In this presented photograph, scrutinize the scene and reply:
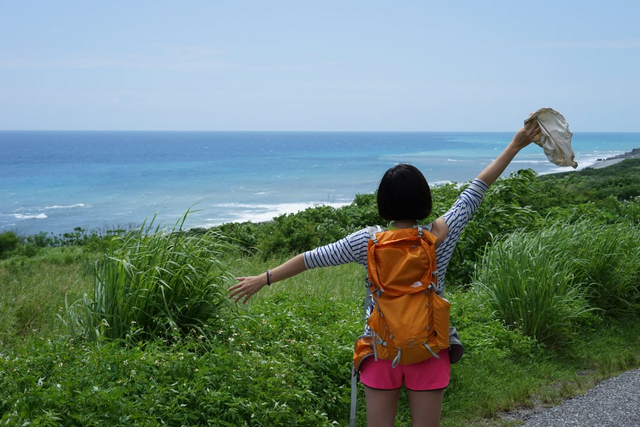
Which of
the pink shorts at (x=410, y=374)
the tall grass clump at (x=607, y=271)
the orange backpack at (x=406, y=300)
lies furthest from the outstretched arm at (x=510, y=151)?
the tall grass clump at (x=607, y=271)

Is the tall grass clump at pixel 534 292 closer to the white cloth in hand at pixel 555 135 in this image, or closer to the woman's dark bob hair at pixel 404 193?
the white cloth in hand at pixel 555 135

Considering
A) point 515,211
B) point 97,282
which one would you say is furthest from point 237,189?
point 97,282

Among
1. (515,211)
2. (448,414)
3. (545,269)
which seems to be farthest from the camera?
(515,211)

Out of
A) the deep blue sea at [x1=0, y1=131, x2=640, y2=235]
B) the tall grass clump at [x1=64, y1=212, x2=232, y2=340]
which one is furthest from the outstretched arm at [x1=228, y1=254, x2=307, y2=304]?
the deep blue sea at [x1=0, y1=131, x2=640, y2=235]

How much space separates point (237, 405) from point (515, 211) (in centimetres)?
656

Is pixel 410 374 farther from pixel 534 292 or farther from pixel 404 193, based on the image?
pixel 534 292

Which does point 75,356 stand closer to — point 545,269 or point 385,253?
point 385,253

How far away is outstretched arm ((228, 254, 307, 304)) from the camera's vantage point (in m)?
2.93

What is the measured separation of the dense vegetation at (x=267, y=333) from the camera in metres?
3.79

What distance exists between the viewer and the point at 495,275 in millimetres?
6828

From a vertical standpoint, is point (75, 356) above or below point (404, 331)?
below

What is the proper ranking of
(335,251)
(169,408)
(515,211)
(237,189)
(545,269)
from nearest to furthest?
(335,251) → (169,408) → (545,269) → (515,211) → (237,189)

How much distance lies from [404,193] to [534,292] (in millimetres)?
4119

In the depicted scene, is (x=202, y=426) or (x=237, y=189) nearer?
(x=202, y=426)
